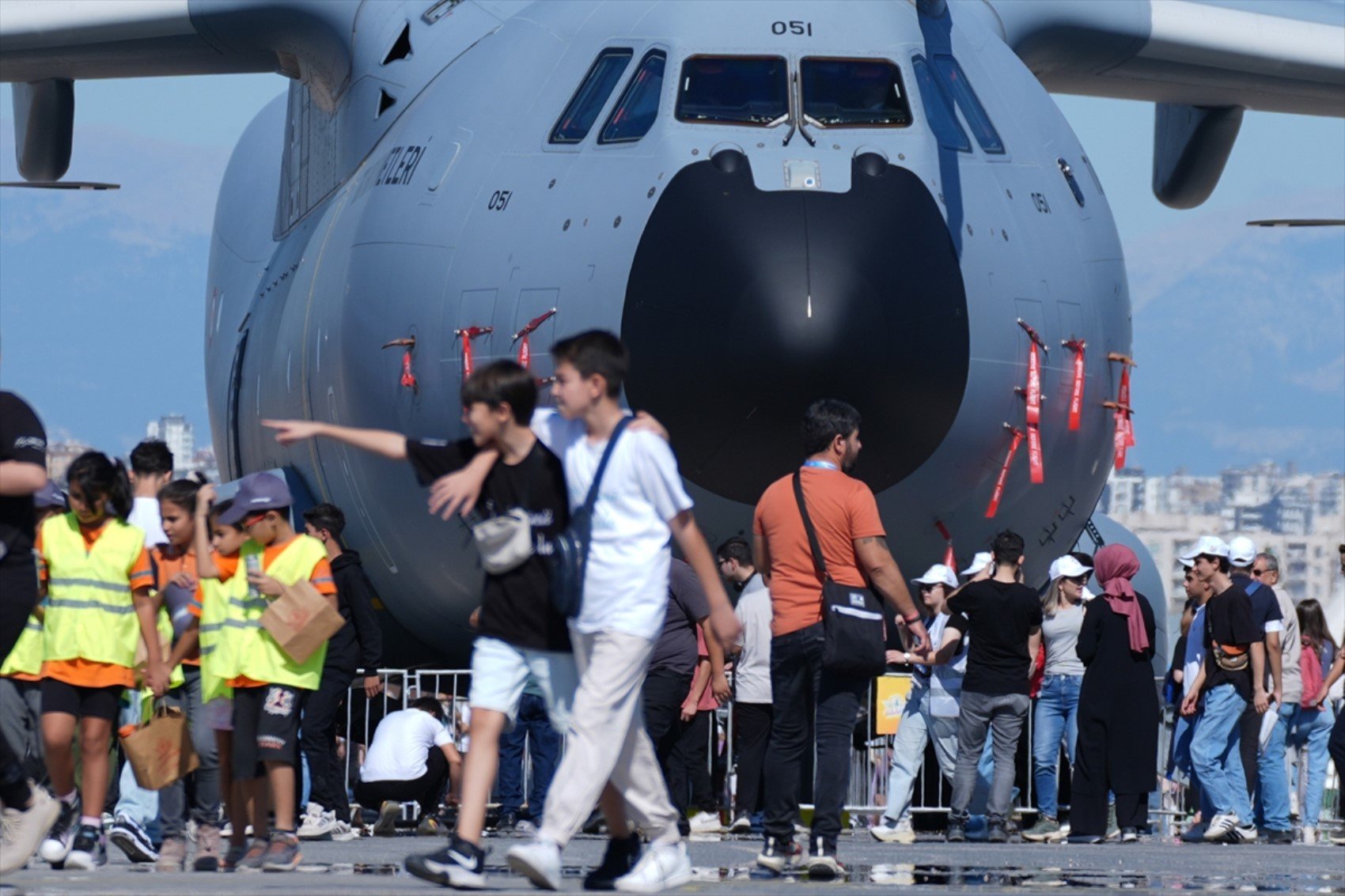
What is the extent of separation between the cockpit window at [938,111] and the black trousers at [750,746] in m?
2.75

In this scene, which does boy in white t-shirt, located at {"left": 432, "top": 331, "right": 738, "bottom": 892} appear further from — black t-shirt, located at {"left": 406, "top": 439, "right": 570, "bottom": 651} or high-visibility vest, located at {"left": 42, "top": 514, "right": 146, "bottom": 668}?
high-visibility vest, located at {"left": 42, "top": 514, "right": 146, "bottom": 668}

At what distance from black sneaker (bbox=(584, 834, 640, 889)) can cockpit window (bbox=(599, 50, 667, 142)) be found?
4.51 m

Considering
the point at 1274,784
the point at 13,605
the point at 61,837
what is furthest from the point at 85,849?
the point at 1274,784

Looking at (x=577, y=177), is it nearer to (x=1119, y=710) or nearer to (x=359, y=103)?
(x=359, y=103)

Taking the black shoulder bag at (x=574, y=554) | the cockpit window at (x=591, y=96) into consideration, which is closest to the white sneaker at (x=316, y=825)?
the cockpit window at (x=591, y=96)

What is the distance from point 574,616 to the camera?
23.1 feet

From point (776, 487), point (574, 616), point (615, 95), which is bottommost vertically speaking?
point (574, 616)

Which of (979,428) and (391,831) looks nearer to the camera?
(979,428)

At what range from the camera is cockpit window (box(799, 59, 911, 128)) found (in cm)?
1109

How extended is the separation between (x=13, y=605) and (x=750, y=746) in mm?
5121

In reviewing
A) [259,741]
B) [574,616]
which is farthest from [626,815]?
[259,741]

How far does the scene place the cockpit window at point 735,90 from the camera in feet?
36.3

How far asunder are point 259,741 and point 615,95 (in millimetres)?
4092

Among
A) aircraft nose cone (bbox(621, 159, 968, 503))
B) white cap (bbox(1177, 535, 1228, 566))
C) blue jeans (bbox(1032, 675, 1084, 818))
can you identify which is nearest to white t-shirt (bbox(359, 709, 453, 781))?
aircraft nose cone (bbox(621, 159, 968, 503))
